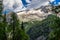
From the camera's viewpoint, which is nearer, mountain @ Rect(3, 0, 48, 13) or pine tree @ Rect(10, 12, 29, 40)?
pine tree @ Rect(10, 12, 29, 40)

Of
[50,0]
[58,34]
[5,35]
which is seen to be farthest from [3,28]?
[50,0]

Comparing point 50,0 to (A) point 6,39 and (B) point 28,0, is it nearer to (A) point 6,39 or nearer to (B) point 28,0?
(B) point 28,0

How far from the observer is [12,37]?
11883 mm

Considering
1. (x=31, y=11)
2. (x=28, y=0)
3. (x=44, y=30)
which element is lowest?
(x=44, y=30)

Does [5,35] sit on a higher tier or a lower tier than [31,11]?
higher

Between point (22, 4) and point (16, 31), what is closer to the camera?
point (16, 31)

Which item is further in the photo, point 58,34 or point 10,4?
point 10,4

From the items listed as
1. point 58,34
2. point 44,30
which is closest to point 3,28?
point 58,34

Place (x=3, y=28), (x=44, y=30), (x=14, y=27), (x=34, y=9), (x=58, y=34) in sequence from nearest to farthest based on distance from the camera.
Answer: (x=58, y=34), (x=3, y=28), (x=14, y=27), (x=44, y=30), (x=34, y=9)

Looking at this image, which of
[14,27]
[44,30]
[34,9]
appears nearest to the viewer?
[14,27]

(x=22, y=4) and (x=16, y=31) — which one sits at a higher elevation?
(x=16, y=31)

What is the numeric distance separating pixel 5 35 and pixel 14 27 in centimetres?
81

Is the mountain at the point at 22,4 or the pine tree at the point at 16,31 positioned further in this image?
the mountain at the point at 22,4

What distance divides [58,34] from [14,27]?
3.22m
